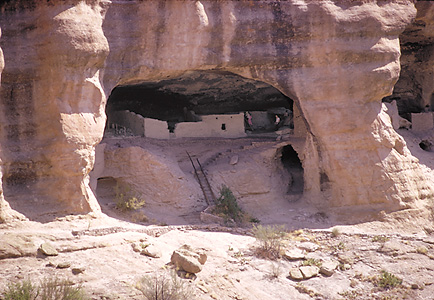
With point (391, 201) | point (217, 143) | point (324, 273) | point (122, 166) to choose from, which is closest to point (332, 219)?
point (391, 201)

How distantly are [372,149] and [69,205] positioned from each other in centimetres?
965

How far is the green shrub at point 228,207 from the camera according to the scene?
669 inches

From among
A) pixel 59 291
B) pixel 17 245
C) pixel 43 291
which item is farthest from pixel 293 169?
pixel 43 291

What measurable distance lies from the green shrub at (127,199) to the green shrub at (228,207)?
2.45 m

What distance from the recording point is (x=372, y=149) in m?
17.4

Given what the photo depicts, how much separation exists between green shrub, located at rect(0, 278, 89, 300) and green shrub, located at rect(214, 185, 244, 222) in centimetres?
725

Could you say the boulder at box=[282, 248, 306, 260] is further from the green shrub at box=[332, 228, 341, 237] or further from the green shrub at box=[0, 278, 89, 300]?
the green shrub at box=[0, 278, 89, 300]

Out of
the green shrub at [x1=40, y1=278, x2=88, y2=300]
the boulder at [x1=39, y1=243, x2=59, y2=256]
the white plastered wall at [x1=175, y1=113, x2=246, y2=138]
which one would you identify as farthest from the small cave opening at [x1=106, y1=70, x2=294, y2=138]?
the green shrub at [x1=40, y1=278, x2=88, y2=300]

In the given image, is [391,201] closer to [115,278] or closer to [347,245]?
[347,245]

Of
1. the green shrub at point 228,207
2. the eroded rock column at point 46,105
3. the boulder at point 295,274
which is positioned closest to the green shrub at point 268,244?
the boulder at point 295,274

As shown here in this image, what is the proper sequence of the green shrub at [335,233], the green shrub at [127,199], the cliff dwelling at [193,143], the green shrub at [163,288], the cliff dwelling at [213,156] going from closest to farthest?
the green shrub at [163,288]
the cliff dwelling at [213,156]
the green shrub at [335,233]
the green shrub at [127,199]
the cliff dwelling at [193,143]

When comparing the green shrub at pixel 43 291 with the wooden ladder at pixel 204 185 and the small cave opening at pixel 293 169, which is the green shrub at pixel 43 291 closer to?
the wooden ladder at pixel 204 185

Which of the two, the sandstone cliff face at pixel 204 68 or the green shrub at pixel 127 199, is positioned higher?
the sandstone cliff face at pixel 204 68

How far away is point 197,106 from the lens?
2444 centimetres
